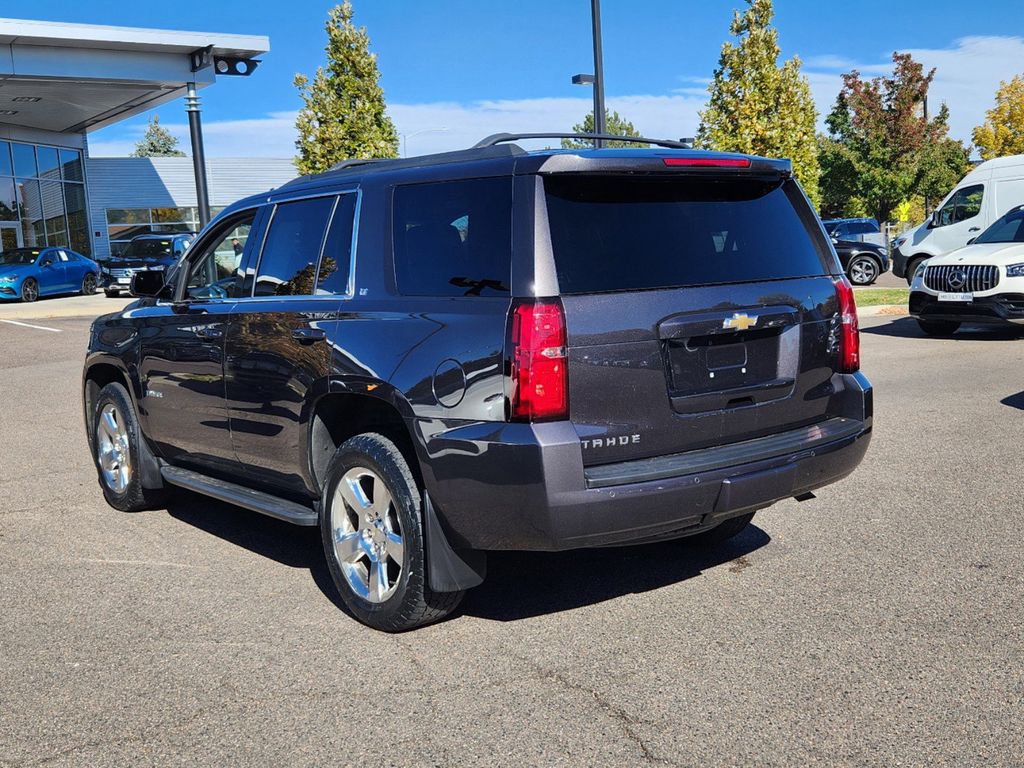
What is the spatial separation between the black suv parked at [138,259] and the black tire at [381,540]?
25651 millimetres

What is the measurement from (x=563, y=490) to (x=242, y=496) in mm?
2104

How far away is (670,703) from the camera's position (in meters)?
3.52

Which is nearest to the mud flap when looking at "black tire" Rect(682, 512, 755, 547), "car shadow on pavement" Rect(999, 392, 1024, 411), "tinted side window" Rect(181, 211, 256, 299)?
"black tire" Rect(682, 512, 755, 547)

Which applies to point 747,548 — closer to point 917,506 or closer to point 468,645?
point 917,506

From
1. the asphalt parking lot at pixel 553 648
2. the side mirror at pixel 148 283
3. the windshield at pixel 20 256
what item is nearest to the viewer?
the asphalt parking lot at pixel 553 648

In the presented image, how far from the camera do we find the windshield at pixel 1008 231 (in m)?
14.1

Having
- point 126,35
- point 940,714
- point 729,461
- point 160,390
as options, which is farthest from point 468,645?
point 126,35

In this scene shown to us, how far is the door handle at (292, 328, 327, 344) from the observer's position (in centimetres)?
449

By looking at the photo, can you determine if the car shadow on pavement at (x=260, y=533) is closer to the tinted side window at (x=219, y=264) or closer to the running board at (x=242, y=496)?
the running board at (x=242, y=496)

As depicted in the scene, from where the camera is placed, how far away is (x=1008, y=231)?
14.3 m

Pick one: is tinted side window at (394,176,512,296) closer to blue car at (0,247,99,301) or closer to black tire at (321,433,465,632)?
black tire at (321,433,465,632)

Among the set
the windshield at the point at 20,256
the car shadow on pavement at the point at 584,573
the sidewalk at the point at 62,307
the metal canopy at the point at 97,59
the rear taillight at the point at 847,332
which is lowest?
the car shadow on pavement at the point at 584,573

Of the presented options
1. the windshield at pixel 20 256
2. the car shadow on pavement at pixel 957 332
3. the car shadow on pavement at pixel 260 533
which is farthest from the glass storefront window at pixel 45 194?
the car shadow on pavement at pixel 260 533

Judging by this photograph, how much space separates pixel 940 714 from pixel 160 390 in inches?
168
